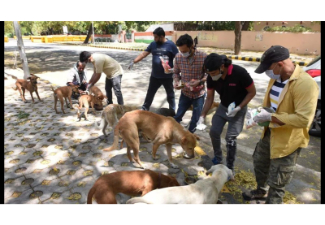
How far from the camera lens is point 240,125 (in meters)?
3.20

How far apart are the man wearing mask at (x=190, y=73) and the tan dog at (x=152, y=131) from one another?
65 centimetres

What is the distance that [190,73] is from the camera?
405 centimetres

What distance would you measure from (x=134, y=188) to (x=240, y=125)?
171 cm

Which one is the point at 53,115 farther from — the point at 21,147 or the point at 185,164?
the point at 185,164

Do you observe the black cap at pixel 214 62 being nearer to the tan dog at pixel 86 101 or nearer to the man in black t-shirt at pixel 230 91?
the man in black t-shirt at pixel 230 91


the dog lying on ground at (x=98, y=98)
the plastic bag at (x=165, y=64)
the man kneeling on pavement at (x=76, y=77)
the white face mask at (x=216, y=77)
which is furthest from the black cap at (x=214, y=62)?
the man kneeling on pavement at (x=76, y=77)

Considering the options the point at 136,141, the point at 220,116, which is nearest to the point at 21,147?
the point at 136,141

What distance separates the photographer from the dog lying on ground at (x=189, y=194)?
239 cm

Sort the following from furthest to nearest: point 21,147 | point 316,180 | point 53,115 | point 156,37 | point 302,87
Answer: point 53,115, point 156,37, point 21,147, point 316,180, point 302,87

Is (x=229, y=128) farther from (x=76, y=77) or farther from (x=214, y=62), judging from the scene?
(x=76, y=77)

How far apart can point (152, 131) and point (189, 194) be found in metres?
1.42

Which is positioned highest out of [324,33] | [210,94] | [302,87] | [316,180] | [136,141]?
[324,33]

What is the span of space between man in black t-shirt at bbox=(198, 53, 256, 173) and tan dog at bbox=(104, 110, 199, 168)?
483 mm

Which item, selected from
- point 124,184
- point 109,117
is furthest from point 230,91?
point 109,117
